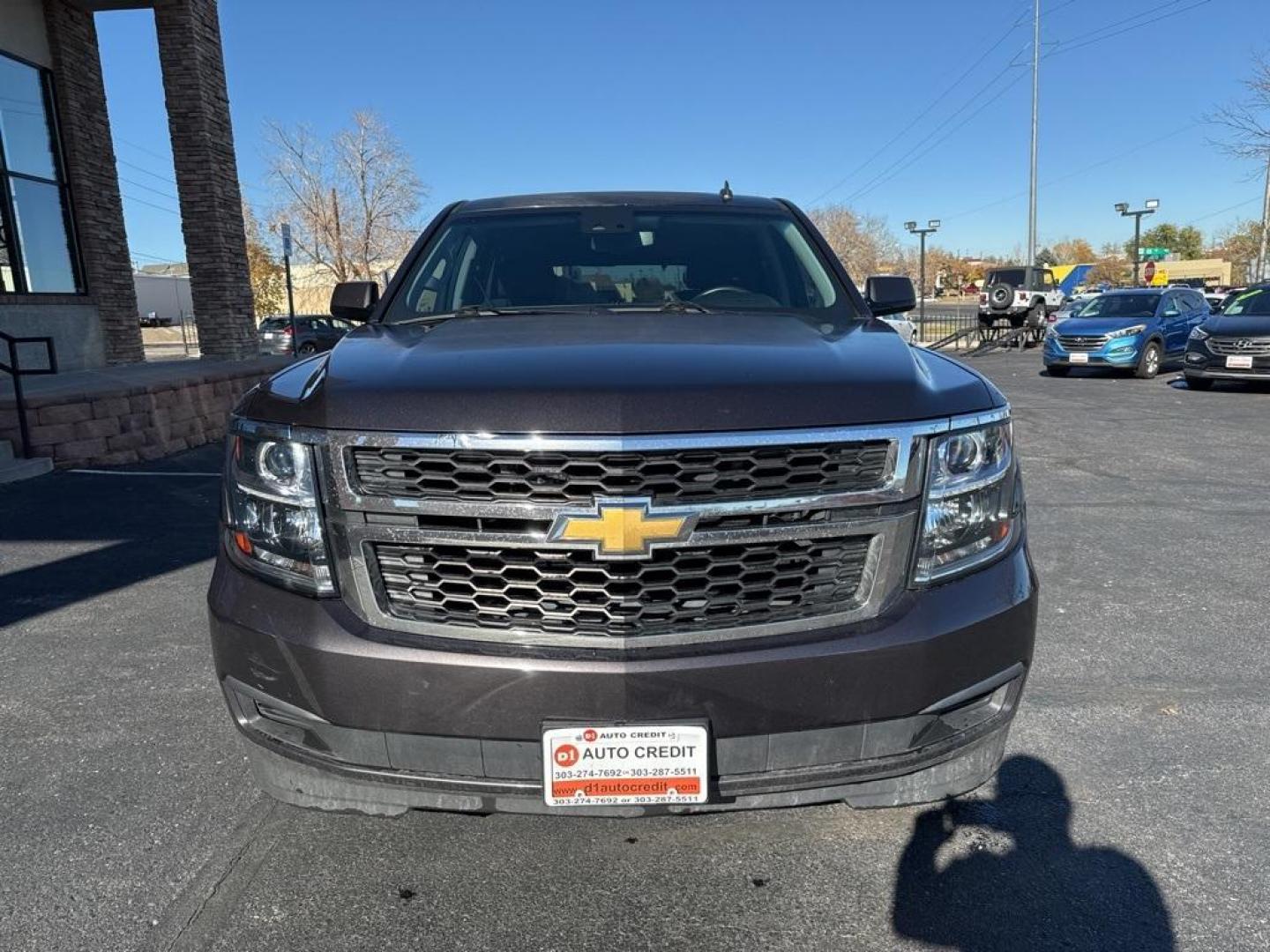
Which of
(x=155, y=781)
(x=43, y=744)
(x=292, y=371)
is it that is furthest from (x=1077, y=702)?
(x=43, y=744)

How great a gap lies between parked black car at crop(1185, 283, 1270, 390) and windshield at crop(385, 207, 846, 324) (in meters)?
12.4

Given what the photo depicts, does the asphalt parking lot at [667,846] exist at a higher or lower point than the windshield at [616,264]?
lower

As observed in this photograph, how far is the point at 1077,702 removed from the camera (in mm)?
3141

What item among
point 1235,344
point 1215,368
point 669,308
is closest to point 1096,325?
point 1215,368

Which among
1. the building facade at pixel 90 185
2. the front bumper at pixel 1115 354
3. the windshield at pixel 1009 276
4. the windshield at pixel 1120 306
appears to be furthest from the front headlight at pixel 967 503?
the windshield at pixel 1009 276

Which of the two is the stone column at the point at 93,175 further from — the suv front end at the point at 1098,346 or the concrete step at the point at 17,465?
the suv front end at the point at 1098,346

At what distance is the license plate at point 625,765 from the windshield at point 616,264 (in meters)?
1.70

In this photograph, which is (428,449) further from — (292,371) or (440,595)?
(292,371)

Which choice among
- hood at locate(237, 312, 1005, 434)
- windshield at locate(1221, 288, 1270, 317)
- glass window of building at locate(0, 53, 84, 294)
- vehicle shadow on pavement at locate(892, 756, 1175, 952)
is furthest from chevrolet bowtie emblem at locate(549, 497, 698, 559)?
windshield at locate(1221, 288, 1270, 317)

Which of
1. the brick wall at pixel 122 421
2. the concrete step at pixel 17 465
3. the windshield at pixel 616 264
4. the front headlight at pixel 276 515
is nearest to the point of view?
the front headlight at pixel 276 515

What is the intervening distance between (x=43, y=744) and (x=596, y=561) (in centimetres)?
238

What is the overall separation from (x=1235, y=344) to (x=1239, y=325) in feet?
1.43

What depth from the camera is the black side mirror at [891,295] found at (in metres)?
3.40

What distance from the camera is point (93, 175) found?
43.2ft
